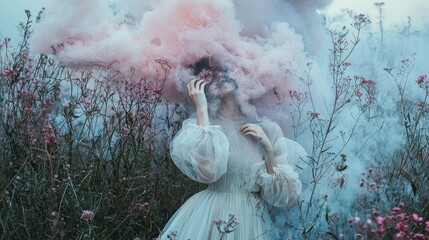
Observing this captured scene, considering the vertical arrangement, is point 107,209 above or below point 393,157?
below

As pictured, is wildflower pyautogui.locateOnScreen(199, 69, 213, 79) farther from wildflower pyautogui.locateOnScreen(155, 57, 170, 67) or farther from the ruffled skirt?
the ruffled skirt

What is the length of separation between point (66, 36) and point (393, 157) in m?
1.88

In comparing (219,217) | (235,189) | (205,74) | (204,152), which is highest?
(205,74)

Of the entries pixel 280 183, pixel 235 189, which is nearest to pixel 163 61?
pixel 235 189

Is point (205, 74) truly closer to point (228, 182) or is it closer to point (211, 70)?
point (211, 70)

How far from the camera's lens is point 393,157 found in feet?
10.7

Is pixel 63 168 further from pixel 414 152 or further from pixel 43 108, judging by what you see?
pixel 414 152

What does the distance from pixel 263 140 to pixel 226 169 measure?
0.22 metres

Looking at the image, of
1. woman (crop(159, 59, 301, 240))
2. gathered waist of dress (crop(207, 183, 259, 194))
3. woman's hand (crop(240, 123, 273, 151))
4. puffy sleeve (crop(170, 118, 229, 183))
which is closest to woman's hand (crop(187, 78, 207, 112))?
woman (crop(159, 59, 301, 240))

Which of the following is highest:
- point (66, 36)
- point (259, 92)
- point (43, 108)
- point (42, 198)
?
point (66, 36)

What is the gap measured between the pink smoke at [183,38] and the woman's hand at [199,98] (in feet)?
0.68

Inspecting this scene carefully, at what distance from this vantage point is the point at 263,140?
275 cm

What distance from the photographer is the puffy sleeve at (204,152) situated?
2.64m

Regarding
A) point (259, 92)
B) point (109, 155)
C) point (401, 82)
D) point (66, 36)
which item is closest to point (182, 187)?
point (109, 155)
